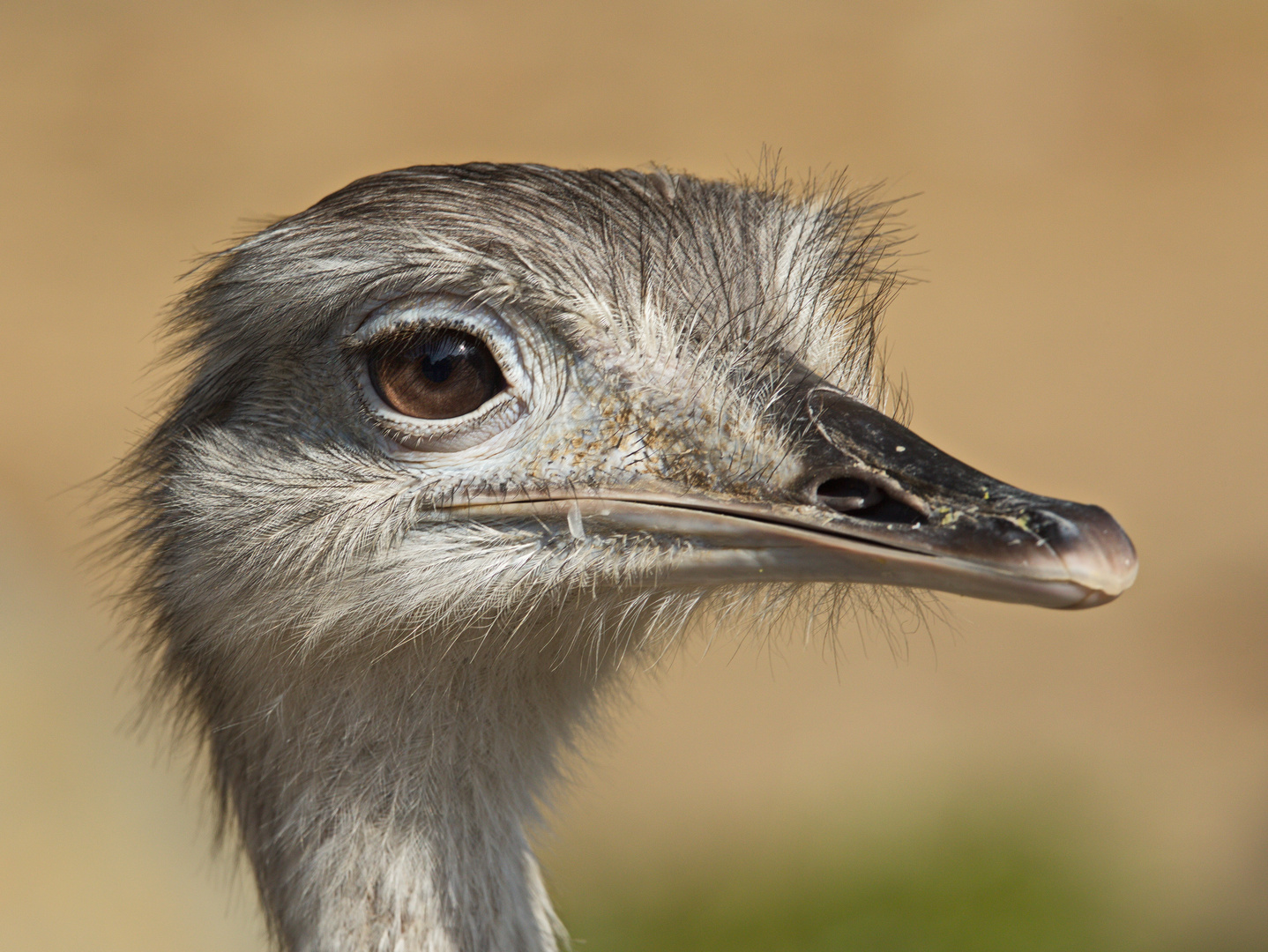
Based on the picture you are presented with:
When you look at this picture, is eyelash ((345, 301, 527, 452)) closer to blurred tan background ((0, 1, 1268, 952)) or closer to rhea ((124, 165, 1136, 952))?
rhea ((124, 165, 1136, 952))

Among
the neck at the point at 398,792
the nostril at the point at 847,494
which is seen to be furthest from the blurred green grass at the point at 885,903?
the nostril at the point at 847,494

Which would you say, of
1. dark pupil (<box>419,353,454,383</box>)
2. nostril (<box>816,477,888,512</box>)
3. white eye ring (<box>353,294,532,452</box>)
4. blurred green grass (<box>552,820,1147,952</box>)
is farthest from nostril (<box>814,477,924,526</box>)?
blurred green grass (<box>552,820,1147,952</box>)

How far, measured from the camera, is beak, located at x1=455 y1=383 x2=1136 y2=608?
1.80m

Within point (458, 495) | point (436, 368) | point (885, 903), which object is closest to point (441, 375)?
point (436, 368)

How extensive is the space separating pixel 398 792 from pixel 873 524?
891 mm

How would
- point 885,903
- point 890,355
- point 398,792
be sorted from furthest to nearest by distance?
point 890,355, point 885,903, point 398,792

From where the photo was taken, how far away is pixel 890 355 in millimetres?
9211

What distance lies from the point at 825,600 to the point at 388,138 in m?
11.0

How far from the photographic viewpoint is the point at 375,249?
2.21 m

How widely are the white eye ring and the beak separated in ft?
0.39

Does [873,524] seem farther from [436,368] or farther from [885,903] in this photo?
[885,903]

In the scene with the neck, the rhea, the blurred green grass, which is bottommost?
the blurred green grass

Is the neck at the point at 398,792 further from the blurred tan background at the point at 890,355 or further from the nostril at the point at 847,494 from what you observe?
the nostril at the point at 847,494

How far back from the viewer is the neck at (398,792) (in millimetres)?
2250
